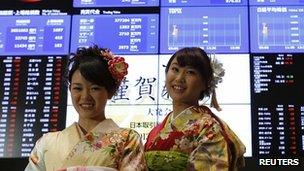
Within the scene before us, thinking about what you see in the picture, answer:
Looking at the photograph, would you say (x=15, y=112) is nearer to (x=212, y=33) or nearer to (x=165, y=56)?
(x=165, y=56)

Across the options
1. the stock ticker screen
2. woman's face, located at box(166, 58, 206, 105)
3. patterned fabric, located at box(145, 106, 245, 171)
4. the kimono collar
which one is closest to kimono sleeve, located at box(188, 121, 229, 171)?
patterned fabric, located at box(145, 106, 245, 171)

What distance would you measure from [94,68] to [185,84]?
347 millimetres

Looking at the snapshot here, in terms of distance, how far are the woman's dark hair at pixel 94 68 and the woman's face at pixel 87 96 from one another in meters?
0.02

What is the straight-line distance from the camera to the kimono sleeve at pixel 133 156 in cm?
191

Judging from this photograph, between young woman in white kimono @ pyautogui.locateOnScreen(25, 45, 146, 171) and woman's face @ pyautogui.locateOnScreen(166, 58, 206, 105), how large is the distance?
0.20 meters

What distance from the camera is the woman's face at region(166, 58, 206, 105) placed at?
7.04 feet

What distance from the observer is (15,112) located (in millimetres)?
3168

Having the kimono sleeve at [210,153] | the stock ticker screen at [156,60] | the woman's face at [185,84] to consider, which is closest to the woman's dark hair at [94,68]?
the woman's face at [185,84]

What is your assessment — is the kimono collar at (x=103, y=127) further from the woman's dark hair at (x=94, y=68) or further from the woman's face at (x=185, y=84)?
the woman's face at (x=185, y=84)

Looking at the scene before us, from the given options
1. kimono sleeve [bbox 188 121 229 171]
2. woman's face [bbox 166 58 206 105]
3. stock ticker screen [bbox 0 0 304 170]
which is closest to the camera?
kimono sleeve [bbox 188 121 229 171]

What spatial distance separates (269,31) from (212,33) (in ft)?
0.96

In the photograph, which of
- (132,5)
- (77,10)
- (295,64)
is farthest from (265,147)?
(77,10)

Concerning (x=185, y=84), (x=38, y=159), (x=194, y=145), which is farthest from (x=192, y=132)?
(x=38, y=159)

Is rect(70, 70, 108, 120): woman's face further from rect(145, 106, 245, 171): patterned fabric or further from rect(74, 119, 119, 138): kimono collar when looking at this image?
rect(145, 106, 245, 171): patterned fabric
